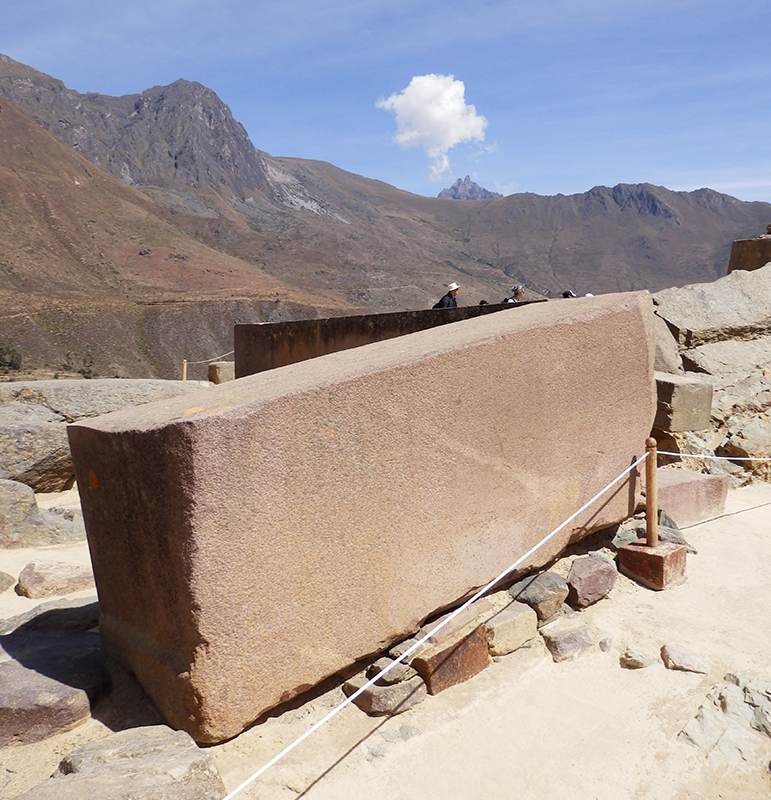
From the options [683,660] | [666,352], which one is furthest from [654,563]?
[666,352]

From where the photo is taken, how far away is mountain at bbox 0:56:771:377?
106ft

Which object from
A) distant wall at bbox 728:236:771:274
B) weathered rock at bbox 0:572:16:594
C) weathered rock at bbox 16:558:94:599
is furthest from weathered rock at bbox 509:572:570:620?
distant wall at bbox 728:236:771:274

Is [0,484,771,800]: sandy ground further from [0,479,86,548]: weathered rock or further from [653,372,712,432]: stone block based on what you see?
[0,479,86,548]: weathered rock

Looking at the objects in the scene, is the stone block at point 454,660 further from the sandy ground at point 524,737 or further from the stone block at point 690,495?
the stone block at point 690,495

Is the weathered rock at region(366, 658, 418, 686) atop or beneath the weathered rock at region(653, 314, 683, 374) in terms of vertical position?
beneath

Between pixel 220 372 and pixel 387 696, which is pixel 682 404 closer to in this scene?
pixel 387 696

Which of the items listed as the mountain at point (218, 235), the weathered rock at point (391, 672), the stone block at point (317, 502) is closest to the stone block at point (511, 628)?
the stone block at point (317, 502)

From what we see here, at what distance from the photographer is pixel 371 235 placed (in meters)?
66.6

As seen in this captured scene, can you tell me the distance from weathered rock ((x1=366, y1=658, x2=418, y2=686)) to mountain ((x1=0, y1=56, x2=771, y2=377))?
2692cm

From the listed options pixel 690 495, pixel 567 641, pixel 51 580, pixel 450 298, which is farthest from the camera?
pixel 450 298

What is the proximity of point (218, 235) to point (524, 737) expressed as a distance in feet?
181

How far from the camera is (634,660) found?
2416 mm

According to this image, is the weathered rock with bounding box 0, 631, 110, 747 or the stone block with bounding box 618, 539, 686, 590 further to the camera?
the stone block with bounding box 618, 539, 686, 590

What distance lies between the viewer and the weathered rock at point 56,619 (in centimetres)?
261
